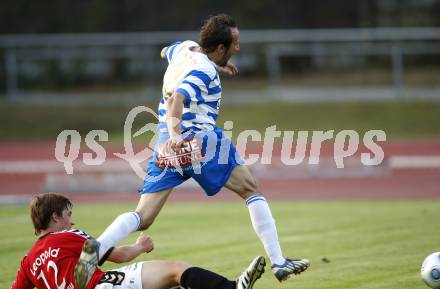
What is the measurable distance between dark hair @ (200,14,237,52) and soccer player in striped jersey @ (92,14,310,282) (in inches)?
5.3

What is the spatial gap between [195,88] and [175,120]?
36cm

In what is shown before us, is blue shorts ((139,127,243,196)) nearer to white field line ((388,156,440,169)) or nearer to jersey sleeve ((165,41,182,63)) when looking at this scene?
jersey sleeve ((165,41,182,63))

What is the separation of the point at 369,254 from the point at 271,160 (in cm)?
1218

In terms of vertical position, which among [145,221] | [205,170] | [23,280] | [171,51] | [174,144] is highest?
[171,51]

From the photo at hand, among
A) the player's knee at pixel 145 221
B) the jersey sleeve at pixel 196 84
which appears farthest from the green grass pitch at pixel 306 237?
Answer: the jersey sleeve at pixel 196 84

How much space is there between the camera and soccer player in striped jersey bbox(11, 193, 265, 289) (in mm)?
6258

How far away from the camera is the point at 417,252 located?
943cm

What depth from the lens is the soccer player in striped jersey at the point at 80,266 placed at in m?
6.26

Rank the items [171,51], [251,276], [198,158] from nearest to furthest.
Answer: [251,276], [198,158], [171,51]

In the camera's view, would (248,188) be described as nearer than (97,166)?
Yes

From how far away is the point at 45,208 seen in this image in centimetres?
631

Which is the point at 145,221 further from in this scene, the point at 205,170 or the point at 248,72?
the point at 248,72

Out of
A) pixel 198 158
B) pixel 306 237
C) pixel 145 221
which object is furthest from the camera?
pixel 306 237

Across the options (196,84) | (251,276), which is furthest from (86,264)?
(196,84)
